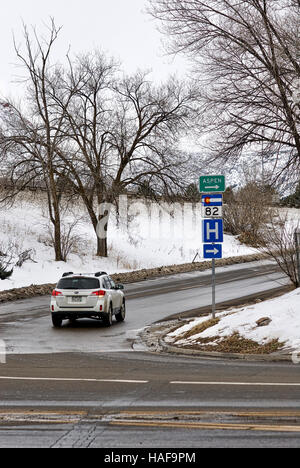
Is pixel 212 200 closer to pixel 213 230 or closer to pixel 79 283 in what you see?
pixel 213 230

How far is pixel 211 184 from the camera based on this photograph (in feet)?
53.6

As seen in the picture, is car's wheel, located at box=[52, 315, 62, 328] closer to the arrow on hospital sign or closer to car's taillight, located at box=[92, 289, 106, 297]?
car's taillight, located at box=[92, 289, 106, 297]

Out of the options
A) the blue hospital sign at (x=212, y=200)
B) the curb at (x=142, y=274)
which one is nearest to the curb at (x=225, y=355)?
the blue hospital sign at (x=212, y=200)

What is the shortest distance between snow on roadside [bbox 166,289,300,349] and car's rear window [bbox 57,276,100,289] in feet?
13.9

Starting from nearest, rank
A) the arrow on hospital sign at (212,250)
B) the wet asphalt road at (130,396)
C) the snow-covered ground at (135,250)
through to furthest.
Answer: the wet asphalt road at (130,396), the snow-covered ground at (135,250), the arrow on hospital sign at (212,250)

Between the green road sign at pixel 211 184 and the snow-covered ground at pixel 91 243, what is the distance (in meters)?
17.3

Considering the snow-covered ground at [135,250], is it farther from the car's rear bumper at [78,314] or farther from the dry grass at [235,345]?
the car's rear bumper at [78,314]

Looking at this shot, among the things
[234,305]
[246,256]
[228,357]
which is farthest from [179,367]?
[246,256]

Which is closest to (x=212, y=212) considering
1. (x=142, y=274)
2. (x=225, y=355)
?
(x=225, y=355)

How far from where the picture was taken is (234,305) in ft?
76.2

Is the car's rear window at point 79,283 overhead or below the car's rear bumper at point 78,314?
overhead

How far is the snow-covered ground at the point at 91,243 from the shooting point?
37.7m

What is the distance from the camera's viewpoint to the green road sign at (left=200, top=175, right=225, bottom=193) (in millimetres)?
16219

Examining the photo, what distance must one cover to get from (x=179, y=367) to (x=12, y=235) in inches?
1245
